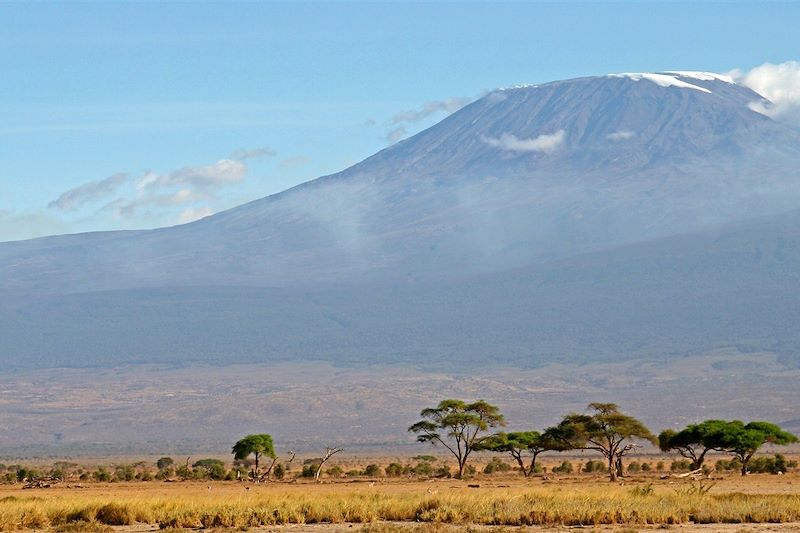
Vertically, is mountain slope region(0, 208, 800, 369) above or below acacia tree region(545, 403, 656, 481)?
above

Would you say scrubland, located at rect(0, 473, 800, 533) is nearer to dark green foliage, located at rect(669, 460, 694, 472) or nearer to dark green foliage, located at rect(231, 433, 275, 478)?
dark green foliage, located at rect(669, 460, 694, 472)

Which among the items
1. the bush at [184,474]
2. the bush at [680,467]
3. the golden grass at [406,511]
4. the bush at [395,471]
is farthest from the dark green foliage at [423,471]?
the golden grass at [406,511]

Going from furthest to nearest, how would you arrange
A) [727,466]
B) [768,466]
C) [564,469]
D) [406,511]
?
[564,469] < [727,466] < [768,466] < [406,511]

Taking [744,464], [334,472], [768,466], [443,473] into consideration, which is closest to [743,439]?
[744,464]

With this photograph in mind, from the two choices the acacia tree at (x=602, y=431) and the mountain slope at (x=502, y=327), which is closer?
the acacia tree at (x=602, y=431)

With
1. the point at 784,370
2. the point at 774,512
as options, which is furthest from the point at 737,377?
the point at 774,512

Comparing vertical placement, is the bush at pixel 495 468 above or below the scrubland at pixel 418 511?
above

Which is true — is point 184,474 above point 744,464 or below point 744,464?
above

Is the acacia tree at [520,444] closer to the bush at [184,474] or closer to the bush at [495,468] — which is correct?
the bush at [495,468]

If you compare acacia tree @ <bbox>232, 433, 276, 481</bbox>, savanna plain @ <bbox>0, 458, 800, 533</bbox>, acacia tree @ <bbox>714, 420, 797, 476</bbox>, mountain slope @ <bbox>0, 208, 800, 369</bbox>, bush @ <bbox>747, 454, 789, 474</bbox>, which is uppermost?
mountain slope @ <bbox>0, 208, 800, 369</bbox>

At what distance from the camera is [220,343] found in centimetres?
18262

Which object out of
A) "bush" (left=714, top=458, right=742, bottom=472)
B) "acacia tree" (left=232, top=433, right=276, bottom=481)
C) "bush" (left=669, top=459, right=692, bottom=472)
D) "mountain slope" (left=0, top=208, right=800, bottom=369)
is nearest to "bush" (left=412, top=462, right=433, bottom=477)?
"acacia tree" (left=232, top=433, right=276, bottom=481)

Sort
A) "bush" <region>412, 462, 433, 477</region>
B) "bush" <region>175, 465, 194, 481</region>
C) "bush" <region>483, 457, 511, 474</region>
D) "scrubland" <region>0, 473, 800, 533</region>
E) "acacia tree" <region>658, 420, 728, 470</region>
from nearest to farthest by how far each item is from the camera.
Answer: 1. "scrubland" <region>0, 473, 800, 533</region>
2. "acacia tree" <region>658, 420, 728, 470</region>
3. "bush" <region>412, 462, 433, 477</region>
4. "bush" <region>175, 465, 194, 481</region>
5. "bush" <region>483, 457, 511, 474</region>

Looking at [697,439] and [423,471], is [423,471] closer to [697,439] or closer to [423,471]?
[423,471]
